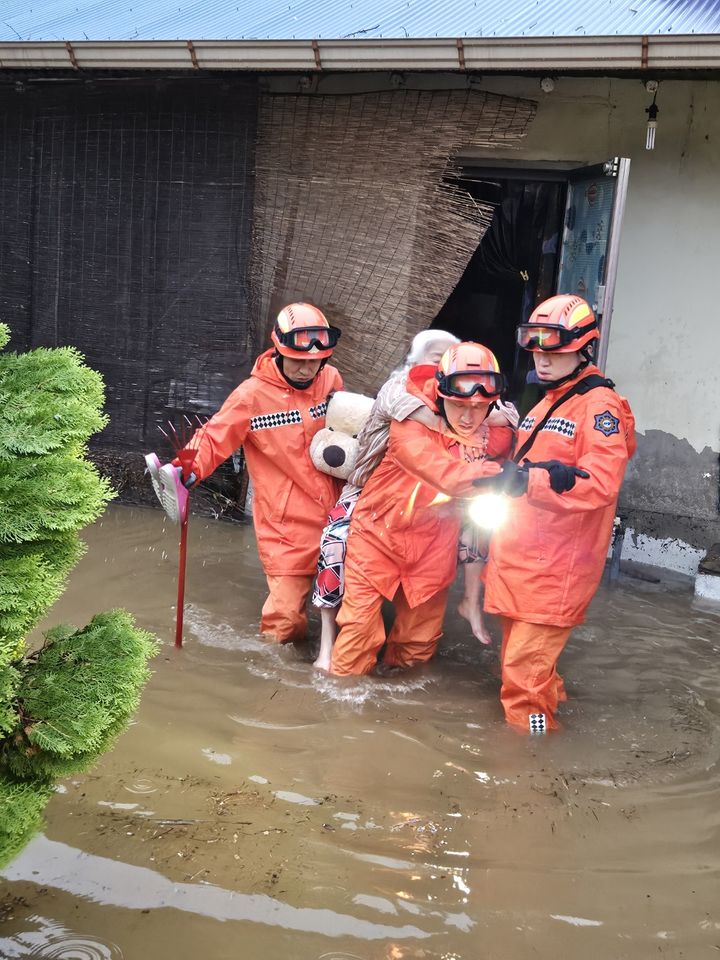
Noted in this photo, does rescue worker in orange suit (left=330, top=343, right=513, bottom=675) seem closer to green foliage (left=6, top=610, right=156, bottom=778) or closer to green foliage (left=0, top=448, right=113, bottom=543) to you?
green foliage (left=6, top=610, right=156, bottom=778)

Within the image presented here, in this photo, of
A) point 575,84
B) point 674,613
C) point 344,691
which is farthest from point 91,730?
point 575,84

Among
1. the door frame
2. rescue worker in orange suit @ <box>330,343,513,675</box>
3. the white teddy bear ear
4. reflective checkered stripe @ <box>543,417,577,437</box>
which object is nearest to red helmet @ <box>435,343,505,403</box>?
rescue worker in orange suit @ <box>330,343,513,675</box>

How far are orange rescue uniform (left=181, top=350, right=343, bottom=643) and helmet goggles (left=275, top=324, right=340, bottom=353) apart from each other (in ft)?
0.74

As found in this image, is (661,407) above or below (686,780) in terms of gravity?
above

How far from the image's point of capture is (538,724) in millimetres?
4348

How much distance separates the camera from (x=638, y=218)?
6.66m

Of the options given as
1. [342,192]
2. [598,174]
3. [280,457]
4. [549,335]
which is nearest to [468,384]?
[549,335]

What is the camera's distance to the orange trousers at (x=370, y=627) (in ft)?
Result: 15.6

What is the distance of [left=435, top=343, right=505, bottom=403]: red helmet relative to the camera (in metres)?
4.26

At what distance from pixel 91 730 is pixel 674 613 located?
4.52 meters

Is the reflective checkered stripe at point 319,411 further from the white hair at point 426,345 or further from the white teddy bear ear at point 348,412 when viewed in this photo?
the white hair at point 426,345

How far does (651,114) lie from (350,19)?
2.04 metres

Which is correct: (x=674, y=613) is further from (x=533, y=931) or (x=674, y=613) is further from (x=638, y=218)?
(x=533, y=931)

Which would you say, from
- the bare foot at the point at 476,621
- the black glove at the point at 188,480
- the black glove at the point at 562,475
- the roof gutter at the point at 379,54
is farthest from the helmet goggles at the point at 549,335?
the roof gutter at the point at 379,54
